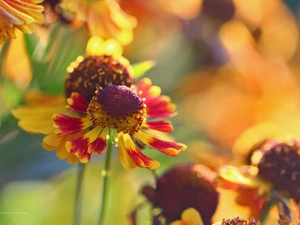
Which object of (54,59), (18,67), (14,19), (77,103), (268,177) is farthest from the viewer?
(18,67)

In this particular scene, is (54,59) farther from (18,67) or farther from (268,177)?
(268,177)

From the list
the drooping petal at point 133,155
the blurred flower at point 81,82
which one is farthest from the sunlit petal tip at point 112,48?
the drooping petal at point 133,155

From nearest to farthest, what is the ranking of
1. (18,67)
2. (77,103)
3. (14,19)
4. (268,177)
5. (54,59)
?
(14,19)
(77,103)
(268,177)
(54,59)
(18,67)

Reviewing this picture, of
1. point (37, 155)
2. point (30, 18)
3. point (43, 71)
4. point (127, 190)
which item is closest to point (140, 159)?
point (30, 18)

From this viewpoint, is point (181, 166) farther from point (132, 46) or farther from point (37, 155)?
point (132, 46)

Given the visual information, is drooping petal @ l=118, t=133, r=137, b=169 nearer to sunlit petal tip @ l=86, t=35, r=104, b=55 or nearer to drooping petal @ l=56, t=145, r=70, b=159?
drooping petal @ l=56, t=145, r=70, b=159

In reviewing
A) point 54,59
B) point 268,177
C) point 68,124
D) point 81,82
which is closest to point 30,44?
point 54,59

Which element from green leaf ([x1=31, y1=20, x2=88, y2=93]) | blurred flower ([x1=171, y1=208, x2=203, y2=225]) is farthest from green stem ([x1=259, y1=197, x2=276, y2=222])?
green leaf ([x1=31, y1=20, x2=88, y2=93])

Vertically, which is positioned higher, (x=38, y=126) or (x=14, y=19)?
(x=14, y=19)

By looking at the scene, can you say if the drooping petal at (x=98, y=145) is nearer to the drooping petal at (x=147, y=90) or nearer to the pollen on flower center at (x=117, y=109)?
the pollen on flower center at (x=117, y=109)
